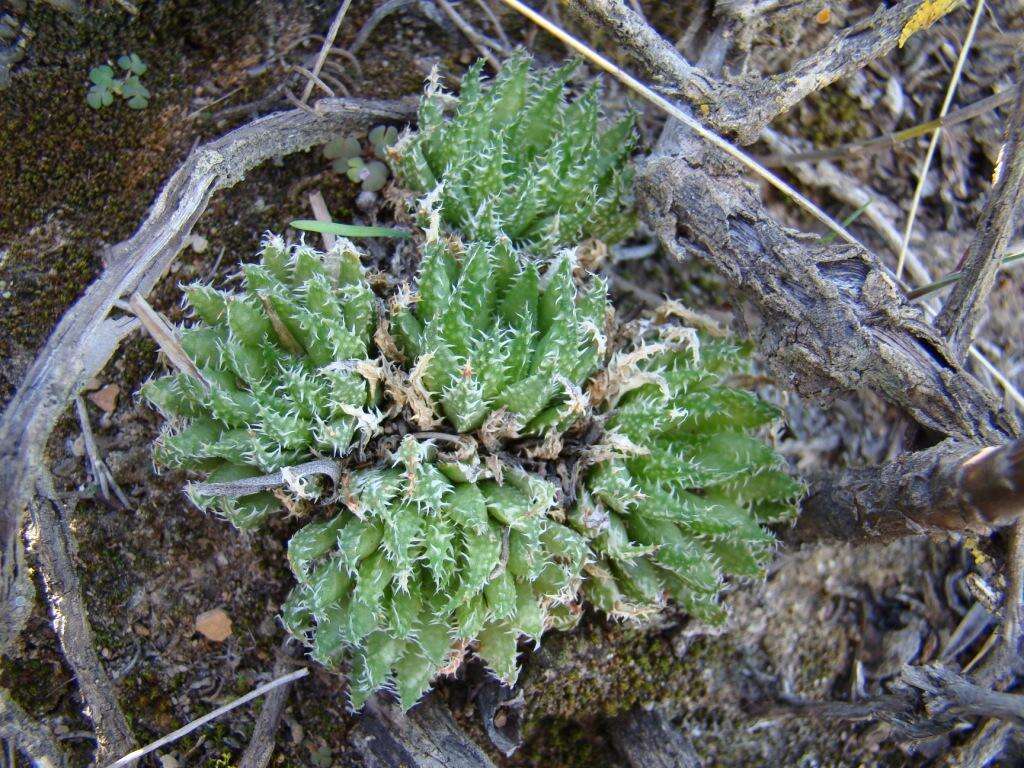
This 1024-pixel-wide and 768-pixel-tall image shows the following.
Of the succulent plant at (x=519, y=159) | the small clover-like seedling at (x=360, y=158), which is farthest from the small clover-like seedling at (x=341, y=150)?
the succulent plant at (x=519, y=159)

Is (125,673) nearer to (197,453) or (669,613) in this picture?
(197,453)

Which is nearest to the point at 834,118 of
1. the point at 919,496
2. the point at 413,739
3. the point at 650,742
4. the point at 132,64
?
the point at 919,496

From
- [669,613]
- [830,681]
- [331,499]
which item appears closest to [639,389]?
[669,613]

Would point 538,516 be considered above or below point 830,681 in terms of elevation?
above

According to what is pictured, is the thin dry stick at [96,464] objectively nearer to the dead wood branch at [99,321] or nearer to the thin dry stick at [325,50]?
the dead wood branch at [99,321]

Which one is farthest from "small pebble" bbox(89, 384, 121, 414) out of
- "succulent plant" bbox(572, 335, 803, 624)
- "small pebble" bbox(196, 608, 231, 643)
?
"succulent plant" bbox(572, 335, 803, 624)

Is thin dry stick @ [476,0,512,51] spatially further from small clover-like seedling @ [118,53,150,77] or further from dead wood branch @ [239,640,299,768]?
dead wood branch @ [239,640,299,768]
